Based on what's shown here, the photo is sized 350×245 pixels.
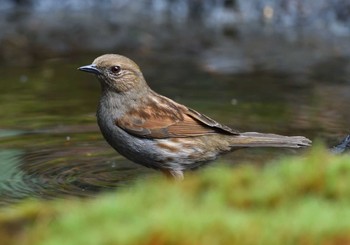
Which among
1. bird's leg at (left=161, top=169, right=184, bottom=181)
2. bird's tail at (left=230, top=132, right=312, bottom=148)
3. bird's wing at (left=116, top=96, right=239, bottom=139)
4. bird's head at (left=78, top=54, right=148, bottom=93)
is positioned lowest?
bird's leg at (left=161, top=169, right=184, bottom=181)

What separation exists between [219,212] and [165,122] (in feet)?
15.3

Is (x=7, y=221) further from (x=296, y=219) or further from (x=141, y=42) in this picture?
(x=141, y=42)

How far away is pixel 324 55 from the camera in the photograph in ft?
49.0

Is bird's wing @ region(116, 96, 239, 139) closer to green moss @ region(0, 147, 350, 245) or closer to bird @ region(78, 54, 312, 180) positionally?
bird @ region(78, 54, 312, 180)

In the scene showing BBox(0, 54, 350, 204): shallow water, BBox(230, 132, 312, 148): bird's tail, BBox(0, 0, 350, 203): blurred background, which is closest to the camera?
BBox(230, 132, 312, 148): bird's tail

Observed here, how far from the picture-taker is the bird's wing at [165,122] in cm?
885

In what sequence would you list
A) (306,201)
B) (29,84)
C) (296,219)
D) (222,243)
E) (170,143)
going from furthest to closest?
Answer: 1. (29,84)
2. (170,143)
3. (306,201)
4. (296,219)
5. (222,243)

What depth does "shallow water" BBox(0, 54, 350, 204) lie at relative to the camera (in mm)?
8891

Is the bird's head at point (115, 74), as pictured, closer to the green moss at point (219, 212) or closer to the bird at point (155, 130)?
the bird at point (155, 130)

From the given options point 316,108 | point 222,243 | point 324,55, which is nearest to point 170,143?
point 316,108

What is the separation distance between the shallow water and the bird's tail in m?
0.47

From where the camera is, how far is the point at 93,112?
11461 millimetres

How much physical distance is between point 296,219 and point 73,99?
26.5 ft

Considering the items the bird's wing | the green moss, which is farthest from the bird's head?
the green moss
